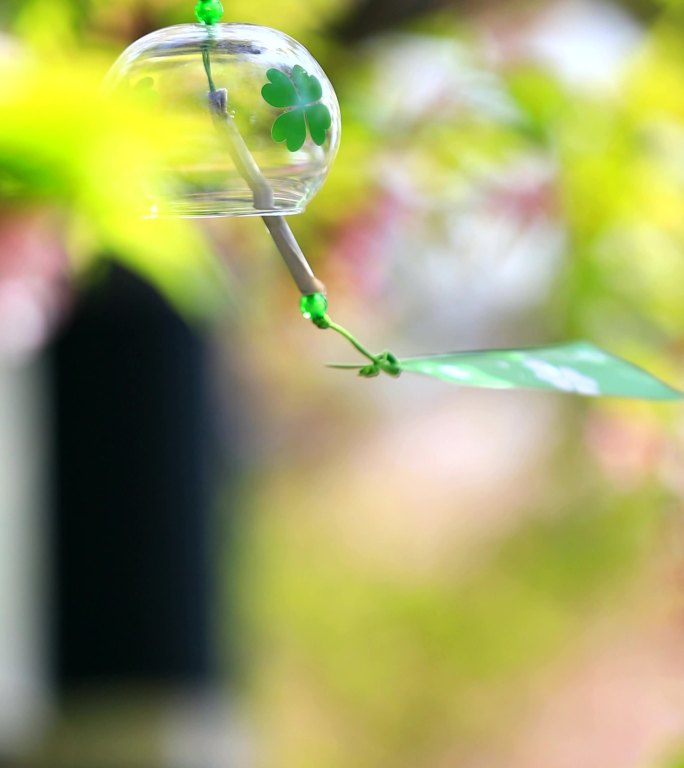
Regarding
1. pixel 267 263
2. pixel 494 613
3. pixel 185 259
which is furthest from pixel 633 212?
pixel 494 613

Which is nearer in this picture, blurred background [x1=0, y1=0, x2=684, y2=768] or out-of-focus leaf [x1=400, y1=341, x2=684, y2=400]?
out-of-focus leaf [x1=400, y1=341, x2=684, y2=400]

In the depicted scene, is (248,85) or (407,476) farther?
(407,476)

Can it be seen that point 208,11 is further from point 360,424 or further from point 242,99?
point 360,424

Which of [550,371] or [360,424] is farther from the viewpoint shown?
[360,424]

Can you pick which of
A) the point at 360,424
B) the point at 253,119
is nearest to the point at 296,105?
the point at 253,119

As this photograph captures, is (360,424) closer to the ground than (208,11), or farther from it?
closer to the ground

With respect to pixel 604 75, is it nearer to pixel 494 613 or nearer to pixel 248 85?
pixel 248 85
